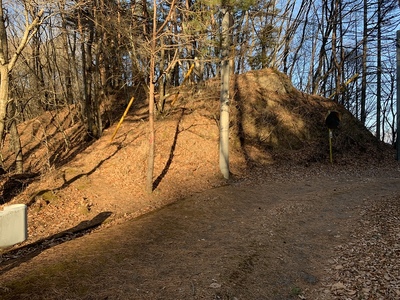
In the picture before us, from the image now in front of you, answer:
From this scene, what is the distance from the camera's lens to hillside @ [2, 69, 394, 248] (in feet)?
31.0

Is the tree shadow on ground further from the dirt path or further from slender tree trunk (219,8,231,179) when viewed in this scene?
slender tree trunk (219,8,231,179)

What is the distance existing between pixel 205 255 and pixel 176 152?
8627mm

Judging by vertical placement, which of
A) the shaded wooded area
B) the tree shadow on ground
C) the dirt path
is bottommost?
the tree shadow on ground

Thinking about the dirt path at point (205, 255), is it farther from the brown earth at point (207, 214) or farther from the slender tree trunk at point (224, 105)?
the slender tree trunk at point (224, 105)

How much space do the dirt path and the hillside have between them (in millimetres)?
1706

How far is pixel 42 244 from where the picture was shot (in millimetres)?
6703

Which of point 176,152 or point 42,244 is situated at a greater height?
point 176,152

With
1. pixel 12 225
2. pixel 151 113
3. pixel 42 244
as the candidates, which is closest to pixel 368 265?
pixel 12 225

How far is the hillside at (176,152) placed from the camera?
31.0ft

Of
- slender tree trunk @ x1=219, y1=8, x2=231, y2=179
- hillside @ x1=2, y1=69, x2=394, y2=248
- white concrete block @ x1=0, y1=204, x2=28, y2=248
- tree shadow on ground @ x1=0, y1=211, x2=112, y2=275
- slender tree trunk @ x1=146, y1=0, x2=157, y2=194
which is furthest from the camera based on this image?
slender tree trunk @ x1=219, y1=8, x2=231, y2=179

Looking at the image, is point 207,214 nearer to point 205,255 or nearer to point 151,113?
point 205,255

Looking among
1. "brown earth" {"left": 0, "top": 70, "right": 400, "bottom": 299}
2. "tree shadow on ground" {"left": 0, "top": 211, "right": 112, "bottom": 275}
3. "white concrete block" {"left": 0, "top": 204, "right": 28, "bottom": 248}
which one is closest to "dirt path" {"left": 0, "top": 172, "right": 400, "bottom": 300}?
"brown earth" {"left": 0, "top": 70, "right": 400, "bottom": 299}

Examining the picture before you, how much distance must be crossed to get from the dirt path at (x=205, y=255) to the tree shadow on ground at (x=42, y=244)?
152 millimetres

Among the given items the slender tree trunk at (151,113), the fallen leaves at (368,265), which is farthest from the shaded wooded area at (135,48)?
the fallen leaves at (368,265)
